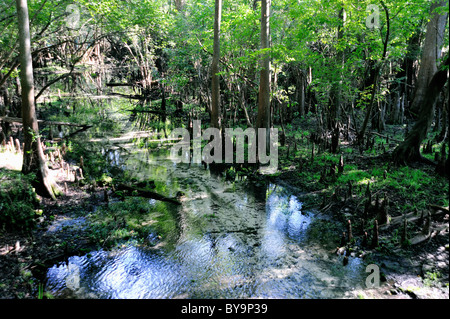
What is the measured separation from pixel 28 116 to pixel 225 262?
6003 millimetres

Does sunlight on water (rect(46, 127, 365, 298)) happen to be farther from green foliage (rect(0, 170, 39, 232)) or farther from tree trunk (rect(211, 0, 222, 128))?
tree trunk (rect(211, 0, 222, 128))

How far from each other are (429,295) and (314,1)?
9.92 meters

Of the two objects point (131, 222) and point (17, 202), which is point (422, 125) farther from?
point (17, 202)

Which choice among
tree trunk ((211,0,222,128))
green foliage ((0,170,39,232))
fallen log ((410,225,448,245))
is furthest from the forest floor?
tree trunk ((211,0,222,128))

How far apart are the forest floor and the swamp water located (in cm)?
31

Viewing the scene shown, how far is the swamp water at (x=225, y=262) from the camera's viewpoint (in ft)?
15.6

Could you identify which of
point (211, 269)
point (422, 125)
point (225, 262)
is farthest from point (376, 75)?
point (211, 269)

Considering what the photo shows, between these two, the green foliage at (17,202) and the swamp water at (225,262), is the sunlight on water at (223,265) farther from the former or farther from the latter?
the green foliage at (17,202)

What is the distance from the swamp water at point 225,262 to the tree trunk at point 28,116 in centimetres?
291

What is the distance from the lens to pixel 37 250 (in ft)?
18.3

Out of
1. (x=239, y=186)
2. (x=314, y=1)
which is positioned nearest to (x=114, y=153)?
(x=239, y=186)

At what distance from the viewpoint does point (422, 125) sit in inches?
290

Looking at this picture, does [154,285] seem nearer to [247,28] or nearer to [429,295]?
[429,295]

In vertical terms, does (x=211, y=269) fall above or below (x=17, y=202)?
below
